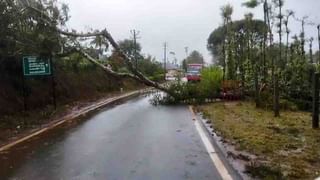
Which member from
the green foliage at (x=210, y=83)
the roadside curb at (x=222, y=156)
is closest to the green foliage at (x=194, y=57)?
the green foliage at (x=210, y=83)

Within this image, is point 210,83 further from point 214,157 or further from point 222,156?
point 214,157

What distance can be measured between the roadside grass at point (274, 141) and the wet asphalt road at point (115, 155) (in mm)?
817

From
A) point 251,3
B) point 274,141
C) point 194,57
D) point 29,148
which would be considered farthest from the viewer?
point 194,57

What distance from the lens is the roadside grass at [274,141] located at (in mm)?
8266

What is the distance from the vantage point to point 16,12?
17219 millimetres

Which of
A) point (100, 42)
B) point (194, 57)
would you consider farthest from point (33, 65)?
point (194, 57)

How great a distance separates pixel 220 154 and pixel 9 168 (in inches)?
156

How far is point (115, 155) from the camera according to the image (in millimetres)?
10500

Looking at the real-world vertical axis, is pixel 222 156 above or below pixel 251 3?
below

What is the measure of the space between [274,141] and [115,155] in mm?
3464

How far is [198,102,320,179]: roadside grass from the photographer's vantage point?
8.27 metres

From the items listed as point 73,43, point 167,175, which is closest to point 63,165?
point 167,175

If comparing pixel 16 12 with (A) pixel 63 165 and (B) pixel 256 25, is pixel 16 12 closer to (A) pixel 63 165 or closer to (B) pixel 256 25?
(A) pixel 63 165

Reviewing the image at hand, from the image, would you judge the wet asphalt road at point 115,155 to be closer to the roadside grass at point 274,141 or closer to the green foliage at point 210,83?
the roadside grass at point 274,141
